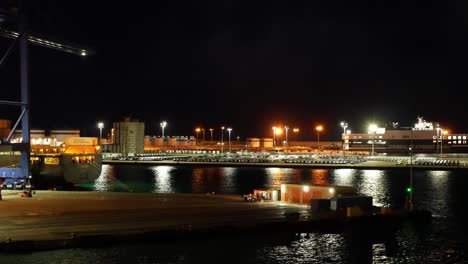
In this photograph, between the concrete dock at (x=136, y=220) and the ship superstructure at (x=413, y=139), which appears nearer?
the concrete dock at (x=136, y=220)

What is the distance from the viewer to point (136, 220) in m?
27.1

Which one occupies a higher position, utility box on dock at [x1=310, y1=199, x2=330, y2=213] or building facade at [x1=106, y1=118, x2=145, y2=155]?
building facade at [x1=106, y1=118, x2=145, y2=155]

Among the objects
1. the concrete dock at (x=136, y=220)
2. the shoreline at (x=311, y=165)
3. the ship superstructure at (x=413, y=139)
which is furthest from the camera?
the ship superstructure at (x=413, y=139)

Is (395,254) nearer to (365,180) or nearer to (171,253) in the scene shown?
(171,253)

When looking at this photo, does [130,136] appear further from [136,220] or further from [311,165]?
[136,220]

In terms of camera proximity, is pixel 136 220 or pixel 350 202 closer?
pixel 136 220

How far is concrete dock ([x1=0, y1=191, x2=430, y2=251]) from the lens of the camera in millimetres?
23484

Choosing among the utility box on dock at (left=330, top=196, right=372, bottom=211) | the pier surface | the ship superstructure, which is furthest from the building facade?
the utility box on dock at (left=330, top=196, right=372, bottom=211)

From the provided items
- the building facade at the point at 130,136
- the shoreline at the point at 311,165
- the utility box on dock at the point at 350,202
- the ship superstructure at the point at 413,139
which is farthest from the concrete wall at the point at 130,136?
the utility box on dock at the point at 350,202

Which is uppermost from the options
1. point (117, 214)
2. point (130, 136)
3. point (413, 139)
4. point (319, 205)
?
point (130, 136)

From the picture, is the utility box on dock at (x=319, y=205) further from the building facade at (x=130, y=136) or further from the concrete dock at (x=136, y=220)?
the building facade at (x=130, y=136)

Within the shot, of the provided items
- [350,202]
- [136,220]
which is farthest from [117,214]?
[350,202]

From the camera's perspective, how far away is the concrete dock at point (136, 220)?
2348cm

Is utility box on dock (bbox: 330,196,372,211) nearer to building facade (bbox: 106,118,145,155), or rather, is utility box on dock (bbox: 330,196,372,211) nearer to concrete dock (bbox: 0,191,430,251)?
concrete dock (bbox: 0,191,430,251)
